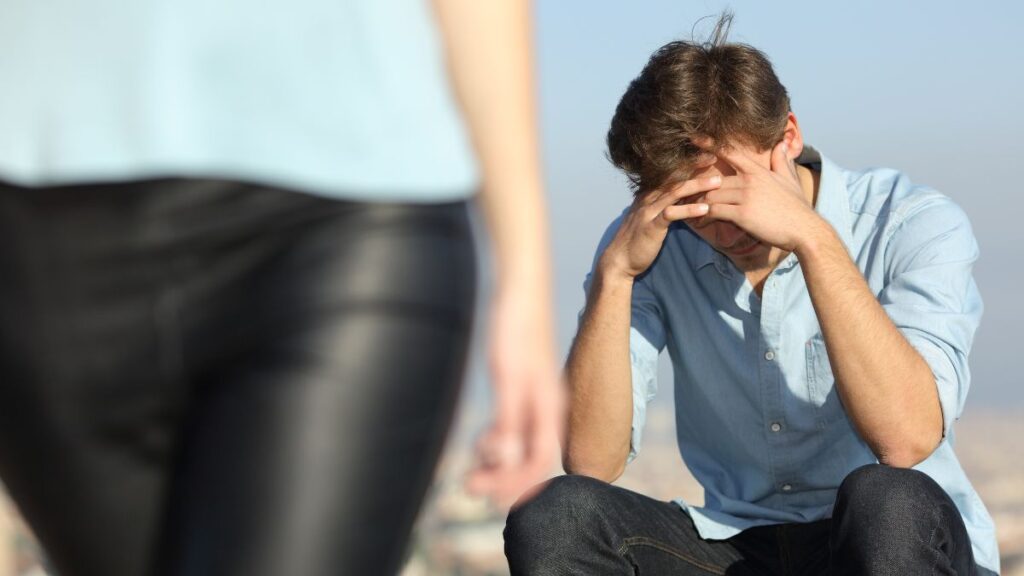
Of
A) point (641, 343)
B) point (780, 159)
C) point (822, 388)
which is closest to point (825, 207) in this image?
point (780, 159)

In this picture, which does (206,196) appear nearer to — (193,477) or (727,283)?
(193,477)

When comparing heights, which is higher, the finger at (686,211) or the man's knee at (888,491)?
the finger at (686,211)

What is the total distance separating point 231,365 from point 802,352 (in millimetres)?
2124

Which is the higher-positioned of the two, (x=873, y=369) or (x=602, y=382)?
(x=873, y=369)

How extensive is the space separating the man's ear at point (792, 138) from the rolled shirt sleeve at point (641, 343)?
403mm

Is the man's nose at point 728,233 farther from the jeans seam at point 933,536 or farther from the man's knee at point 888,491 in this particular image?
the jeans seam at point 933,536

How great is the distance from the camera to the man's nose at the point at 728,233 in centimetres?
292

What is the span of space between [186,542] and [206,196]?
239 mm

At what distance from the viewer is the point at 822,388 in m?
2.93

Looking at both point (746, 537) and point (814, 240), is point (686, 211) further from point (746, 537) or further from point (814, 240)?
point (746, 537)

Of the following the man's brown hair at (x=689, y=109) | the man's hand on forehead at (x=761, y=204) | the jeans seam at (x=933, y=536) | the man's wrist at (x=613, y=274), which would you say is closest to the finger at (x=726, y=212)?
the man's hand on forehead at (x=761, y=204)

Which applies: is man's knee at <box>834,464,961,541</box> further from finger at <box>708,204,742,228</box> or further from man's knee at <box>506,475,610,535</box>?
finger at <box>708,204,742,228</box>

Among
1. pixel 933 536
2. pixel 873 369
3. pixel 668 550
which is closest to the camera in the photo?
pixel 933 536

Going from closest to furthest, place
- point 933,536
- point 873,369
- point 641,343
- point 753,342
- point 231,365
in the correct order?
point 231,365 → point 933,536 → point 873,369 → point 753,342 → point 641,343
